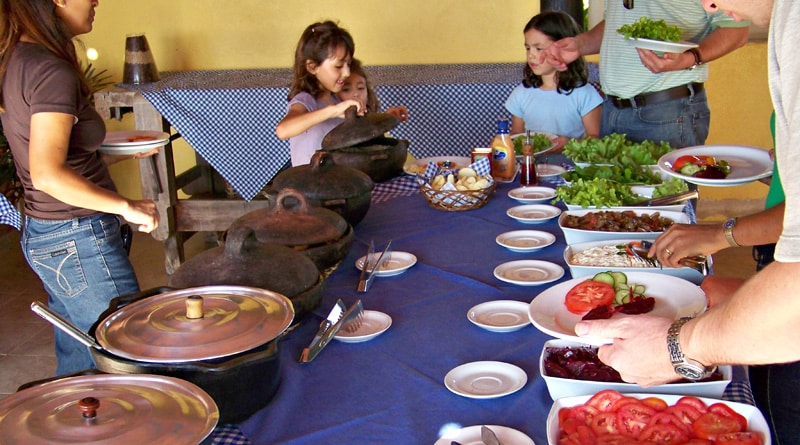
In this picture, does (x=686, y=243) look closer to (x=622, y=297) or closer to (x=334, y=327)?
(x=622, y=297)

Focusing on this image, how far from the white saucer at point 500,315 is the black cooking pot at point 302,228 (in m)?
0.42

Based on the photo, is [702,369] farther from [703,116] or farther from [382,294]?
[703,116]

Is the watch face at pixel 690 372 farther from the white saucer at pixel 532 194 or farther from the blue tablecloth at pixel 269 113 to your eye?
the blue tablecloth at pixel 269 113

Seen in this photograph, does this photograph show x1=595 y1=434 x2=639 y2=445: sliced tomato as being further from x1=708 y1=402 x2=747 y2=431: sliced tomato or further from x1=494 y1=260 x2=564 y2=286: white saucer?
x1=494 y1=260 x2=564 y2=286: white saucer

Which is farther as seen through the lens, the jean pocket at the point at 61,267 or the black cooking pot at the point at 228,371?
the jean pocket at the point at 61,267

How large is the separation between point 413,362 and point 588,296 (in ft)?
1.28

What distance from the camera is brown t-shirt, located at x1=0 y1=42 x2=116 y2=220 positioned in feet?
7.22

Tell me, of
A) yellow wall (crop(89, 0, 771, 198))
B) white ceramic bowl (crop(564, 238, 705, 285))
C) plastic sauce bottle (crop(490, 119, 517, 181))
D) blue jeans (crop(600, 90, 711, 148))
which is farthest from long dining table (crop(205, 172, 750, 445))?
yellow wall (crop(89, 0, 771, 198))

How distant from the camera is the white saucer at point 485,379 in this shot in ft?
4.67

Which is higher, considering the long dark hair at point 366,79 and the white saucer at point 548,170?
the long dark hair at point 366,79

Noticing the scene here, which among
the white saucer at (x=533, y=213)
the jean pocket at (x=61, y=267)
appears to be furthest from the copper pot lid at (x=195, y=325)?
the white saucer at (x=533, y=213)

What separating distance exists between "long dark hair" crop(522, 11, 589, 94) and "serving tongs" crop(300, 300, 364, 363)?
7.61ft

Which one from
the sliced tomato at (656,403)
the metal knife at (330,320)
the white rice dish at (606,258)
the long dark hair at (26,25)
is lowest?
the metal knife at (330,320)

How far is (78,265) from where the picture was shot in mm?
2443
